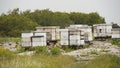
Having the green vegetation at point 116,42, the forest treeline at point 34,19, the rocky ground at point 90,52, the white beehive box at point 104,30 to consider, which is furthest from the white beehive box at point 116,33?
the forest treeline at point 34,19

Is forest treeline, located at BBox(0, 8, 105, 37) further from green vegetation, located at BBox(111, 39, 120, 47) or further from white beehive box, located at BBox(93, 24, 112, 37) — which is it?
green vegetation, located at BBox(111, 39, 120, 47)

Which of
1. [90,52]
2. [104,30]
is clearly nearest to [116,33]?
[104,30]

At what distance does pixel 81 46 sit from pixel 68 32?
6.56 feet

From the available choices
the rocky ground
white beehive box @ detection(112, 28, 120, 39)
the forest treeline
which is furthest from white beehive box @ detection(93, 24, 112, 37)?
the forest treeline

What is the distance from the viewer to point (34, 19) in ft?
254

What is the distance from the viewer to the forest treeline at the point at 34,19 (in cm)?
5916

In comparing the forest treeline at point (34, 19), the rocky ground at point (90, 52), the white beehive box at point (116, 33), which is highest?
the forest treeline at point (34, 19)

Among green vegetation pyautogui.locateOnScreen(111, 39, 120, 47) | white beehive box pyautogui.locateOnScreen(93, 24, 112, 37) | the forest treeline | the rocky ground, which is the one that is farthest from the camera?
the forest treeline

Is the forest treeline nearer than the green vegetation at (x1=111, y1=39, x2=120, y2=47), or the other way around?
the green vegetation at (x1=111, y1=39, x2=120, y2=47)

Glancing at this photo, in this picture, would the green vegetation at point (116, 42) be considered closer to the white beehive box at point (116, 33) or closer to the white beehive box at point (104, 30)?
the white beehive box at point (116, 33)

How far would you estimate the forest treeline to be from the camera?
59.2m

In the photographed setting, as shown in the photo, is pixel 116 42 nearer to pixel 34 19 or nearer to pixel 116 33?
pixel 116 33

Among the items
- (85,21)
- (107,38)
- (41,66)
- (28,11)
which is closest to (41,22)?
(28,11)

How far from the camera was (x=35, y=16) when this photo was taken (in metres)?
77.8
